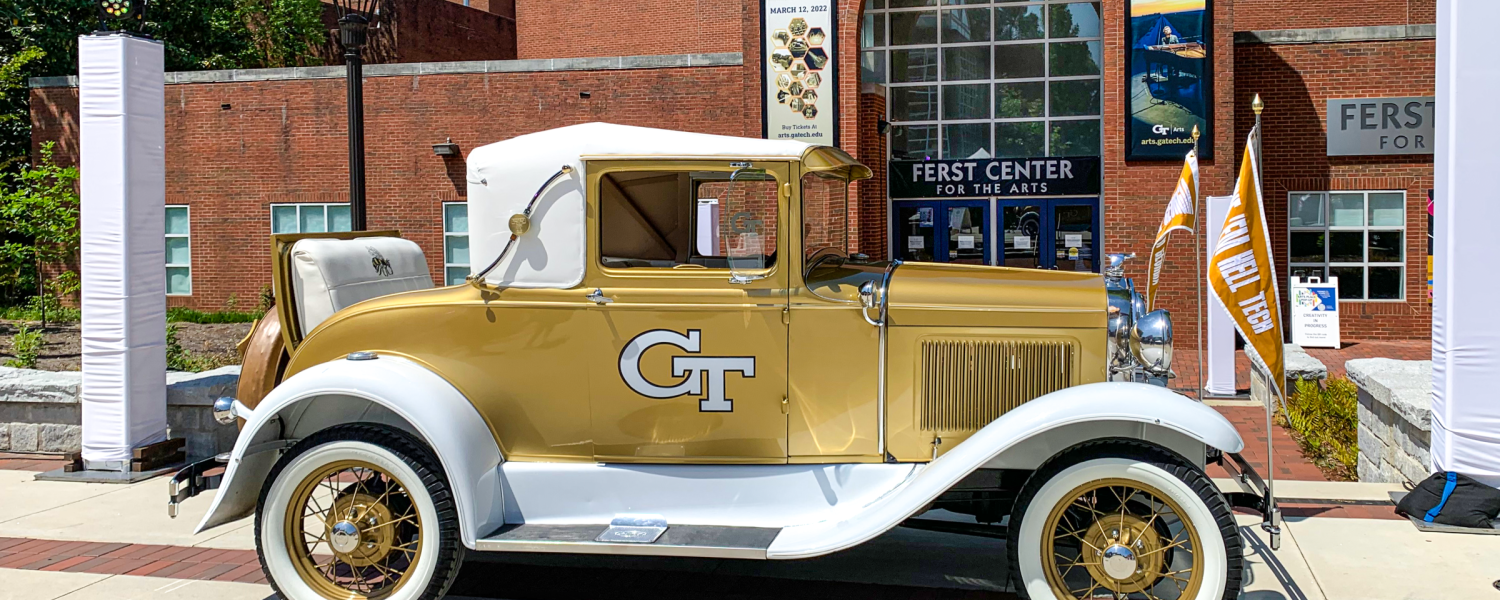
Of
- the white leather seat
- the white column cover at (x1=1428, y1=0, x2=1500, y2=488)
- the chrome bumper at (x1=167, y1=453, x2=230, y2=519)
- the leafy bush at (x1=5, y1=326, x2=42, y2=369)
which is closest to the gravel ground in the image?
the leafy bush at (x1=5, y1=326, x2=42, y2=369)

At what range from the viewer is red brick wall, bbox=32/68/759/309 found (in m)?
18.4

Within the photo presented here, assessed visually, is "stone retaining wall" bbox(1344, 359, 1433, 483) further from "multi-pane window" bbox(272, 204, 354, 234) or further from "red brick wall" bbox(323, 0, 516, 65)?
"red brick wall" bbox(323, 0, 516, 65)

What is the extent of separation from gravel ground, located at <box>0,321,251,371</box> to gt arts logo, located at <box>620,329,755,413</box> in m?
9.15

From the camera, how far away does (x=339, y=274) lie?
558 centimetres

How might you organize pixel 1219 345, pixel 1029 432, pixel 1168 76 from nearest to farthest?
pixel 1029 432 < pixel 1219 345 < pixel 1168 76

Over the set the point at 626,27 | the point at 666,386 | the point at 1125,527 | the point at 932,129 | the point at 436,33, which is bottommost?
the point at 1125,527

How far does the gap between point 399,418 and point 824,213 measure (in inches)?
86.2

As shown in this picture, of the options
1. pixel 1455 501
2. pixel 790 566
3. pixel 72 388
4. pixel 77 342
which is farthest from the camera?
pixel 77 342

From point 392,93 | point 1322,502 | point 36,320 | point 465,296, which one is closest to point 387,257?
point 465,296

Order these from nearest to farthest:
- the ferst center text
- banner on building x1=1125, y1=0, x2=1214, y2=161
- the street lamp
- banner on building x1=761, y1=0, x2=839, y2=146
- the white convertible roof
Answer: the white convertible roof
the street lamp
banner on building x1=1125, y1=0, x2=1214, y2=161
banner on building x1=761, y1=0, x2=839, y2=146
the ferst center text

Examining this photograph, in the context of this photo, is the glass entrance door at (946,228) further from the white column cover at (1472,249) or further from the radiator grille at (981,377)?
the radiator grille at (981,377)

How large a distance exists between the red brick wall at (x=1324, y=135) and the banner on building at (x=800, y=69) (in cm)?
584

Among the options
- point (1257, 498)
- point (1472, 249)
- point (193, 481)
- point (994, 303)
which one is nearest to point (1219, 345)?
point (1472, 249)

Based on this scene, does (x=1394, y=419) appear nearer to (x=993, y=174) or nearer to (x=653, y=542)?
(x=653, y=542)
